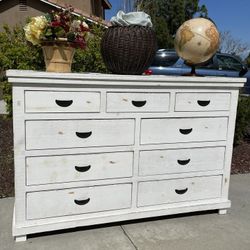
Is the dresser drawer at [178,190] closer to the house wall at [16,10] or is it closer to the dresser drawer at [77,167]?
the dresser drawer at [77,167]

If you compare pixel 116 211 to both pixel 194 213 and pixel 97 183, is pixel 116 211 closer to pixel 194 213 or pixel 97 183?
pixel 97 183

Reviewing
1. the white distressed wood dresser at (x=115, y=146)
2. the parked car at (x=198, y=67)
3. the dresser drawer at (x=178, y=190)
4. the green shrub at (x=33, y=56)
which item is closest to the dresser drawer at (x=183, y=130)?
the white distressed wood dresser at (x=115, y=146)

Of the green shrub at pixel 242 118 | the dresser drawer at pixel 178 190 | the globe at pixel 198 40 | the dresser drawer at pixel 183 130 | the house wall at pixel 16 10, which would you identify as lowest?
the dresser drawer at pixel 178 190

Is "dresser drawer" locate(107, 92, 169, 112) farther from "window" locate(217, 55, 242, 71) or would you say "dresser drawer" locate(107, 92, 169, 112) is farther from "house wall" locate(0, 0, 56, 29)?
"house wall" locate(0, 0, 56, 29)

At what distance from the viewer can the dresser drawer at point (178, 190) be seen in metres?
3.16

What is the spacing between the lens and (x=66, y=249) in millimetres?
2768

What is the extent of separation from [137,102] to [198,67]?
249 inches

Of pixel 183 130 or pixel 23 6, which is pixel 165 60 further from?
pixel 183 130

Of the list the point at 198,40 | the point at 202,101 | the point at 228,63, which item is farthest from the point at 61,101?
the point at 228,63

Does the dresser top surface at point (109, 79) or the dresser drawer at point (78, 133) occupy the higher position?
the dresser top surface at point (109, 79)

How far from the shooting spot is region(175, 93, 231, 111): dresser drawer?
3.10 metres

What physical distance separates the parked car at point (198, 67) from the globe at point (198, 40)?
5.47 metres

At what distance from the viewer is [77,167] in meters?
2.89

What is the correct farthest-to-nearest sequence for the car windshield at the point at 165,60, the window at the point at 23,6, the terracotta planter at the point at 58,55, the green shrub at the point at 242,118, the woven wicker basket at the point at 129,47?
the window at the point at 23,6 < the car windshield at the point at 165,60 < the green shrub at the point at 242,118 < the woven wicker basket at the point at 129,47 < the terracotta planter at the point at 58,55
